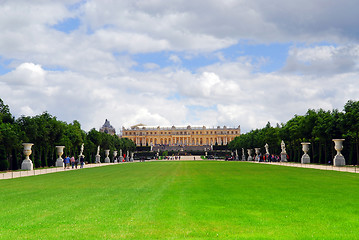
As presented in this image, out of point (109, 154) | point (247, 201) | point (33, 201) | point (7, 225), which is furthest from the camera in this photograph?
point (109, 154)

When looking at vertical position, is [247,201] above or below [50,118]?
below

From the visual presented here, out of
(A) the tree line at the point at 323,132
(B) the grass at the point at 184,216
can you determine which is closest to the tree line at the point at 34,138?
(B) the grass at the point at 184,216

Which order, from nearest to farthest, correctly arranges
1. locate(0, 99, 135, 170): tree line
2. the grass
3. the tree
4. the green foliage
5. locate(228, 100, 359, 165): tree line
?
the grass < locate(0, 99, 135, 170): tree line < the tree < the green foliage < locate(228, 100, 359, 165): tree line

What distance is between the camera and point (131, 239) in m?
8.59

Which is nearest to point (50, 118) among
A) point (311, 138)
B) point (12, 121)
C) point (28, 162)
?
point (12, 121)

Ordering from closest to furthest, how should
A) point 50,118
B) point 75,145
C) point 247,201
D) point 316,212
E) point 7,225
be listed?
point 7,225 < point 316,212 < point 247,201 < point 50,118 < point 75,145

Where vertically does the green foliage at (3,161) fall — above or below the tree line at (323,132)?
below

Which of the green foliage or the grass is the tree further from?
the green foliage

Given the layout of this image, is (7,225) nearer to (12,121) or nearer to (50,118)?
(12,121)

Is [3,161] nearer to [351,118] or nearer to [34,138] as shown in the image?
[34,138]

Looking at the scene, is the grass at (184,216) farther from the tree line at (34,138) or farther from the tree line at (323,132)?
the tree line at (323,132)

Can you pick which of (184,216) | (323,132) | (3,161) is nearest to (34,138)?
(3,161)

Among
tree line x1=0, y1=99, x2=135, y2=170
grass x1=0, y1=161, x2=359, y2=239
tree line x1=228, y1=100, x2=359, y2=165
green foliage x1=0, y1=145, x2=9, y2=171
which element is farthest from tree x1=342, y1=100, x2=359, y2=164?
green foliage x1=0, y1=145, x2=9, y2=171

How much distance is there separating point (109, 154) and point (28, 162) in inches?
2210
